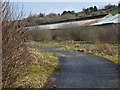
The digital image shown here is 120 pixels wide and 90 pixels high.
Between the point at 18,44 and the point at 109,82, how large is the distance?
216 inches

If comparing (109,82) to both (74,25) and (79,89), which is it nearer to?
(79,89)

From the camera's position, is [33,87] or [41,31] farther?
[41,31]

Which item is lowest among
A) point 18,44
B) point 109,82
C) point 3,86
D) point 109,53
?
point 109,53

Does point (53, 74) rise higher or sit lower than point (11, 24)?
lower

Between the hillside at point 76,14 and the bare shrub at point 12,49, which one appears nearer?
the bare shrub at point 12,49

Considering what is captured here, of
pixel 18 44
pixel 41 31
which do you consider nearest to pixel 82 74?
pixel 18 44

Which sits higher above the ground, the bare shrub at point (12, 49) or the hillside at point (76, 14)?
the bare shrub at point (12, 49)

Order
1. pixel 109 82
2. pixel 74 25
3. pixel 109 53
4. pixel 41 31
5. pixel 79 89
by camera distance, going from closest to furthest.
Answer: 1. pixel 79 89
2. pixel 109 82
3. pixel 109 53
4. pixel 41 31
5. pixel 74 25

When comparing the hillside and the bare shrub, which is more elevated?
the bare shrub

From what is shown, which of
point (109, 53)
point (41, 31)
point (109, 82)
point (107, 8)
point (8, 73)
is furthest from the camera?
point (107, 8)

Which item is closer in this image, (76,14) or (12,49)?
(12,49)

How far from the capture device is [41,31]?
160 feet

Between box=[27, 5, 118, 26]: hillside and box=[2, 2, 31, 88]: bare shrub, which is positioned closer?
box=[2, 2, 31, 88]: bare shrub

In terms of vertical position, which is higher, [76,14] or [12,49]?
[12,49]
